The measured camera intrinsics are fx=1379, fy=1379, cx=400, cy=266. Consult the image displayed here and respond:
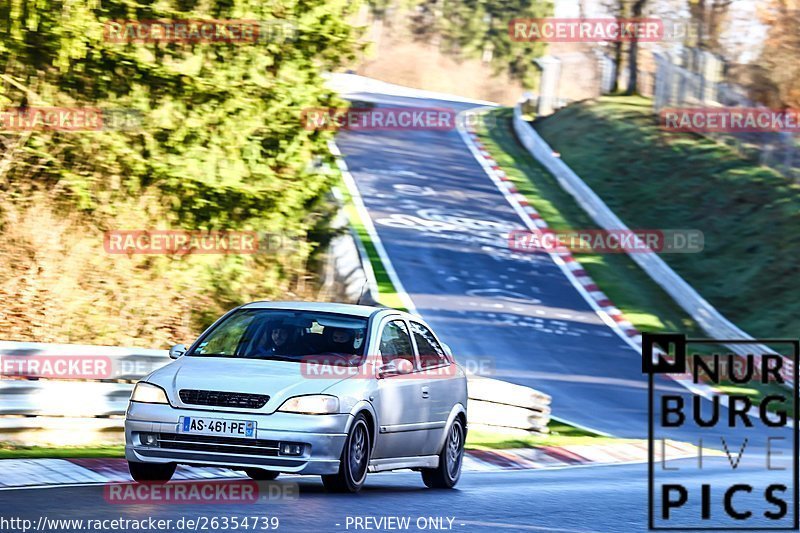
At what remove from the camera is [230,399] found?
1038cm

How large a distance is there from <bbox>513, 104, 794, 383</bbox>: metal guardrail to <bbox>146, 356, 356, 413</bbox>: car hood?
18747 mm

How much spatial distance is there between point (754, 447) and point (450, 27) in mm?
81025

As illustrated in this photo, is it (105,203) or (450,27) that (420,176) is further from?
(450,27)

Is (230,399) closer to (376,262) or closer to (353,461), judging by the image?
(353,461)

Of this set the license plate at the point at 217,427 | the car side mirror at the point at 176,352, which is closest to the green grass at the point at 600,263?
the car side mirror at the point at 176,352

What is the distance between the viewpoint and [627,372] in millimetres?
27078

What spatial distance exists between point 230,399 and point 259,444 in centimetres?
41

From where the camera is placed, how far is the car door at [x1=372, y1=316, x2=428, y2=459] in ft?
37.3

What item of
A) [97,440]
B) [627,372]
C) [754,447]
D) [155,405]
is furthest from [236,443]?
[627,372]

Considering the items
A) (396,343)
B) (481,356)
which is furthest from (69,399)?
(481,356)

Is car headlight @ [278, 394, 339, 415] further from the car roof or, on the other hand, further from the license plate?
the car roof

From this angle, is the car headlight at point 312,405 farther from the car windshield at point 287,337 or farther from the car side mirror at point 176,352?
the car side mirror at point 176,352

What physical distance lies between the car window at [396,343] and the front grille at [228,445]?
1.73 meters

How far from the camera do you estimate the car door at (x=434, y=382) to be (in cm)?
1233
